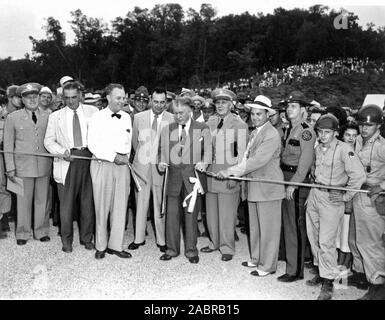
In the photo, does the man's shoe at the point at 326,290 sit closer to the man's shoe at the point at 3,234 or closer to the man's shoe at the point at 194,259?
the man's shoe at the point at 194,259

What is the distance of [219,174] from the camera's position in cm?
538

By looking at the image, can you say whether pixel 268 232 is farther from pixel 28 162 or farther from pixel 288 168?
pixel 28 162

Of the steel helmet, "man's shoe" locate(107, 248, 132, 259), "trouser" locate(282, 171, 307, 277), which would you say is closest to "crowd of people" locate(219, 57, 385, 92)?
"man's shoe" locate(107, 248, 132, 259)

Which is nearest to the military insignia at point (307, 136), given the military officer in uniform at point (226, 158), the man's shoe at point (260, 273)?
the military officer in uniform at point (226, 158)

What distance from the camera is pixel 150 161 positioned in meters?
5.92

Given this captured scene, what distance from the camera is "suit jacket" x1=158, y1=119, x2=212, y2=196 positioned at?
18.3ft

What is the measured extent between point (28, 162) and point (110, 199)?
1.43 meters

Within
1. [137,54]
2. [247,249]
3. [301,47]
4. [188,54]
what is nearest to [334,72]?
[301,47]

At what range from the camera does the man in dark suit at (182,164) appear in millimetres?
5570

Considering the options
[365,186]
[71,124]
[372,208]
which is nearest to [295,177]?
[365,186]

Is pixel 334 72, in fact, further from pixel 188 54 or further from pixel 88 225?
pixel 88 225

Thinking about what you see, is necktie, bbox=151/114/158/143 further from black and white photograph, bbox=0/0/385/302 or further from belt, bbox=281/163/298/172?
belt, bbox=281/163/298/172

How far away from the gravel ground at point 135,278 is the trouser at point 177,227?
6.6 inches

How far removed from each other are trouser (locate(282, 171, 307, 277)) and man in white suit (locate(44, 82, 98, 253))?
2.79m
